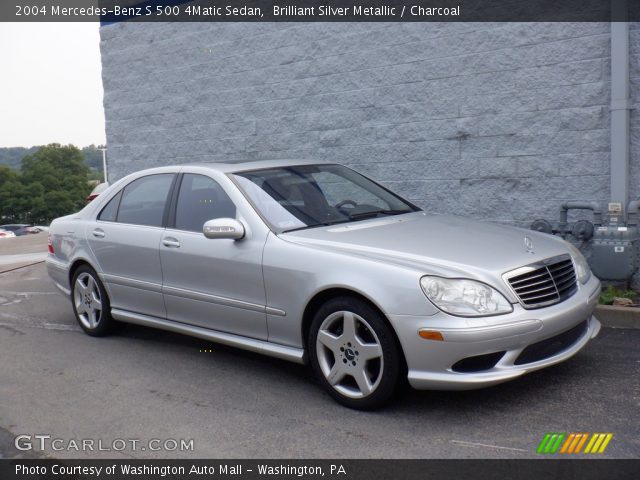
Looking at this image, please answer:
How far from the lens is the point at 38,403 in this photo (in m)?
5.07

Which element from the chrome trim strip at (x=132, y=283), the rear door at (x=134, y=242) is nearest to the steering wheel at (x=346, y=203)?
the rear door at (x=134, y=242)

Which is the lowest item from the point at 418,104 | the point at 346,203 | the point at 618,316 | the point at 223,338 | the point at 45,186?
the point at 45,186

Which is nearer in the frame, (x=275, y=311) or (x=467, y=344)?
(x=467, y=344)

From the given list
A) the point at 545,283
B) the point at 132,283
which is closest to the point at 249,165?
the point at 132,283

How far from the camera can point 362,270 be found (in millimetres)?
4508

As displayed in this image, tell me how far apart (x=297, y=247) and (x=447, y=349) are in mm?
1211

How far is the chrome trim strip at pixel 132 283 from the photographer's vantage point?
593 cm

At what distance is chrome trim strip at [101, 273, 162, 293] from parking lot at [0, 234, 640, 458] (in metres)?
0.54

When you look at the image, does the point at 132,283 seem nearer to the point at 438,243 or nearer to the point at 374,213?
the point at 374,213

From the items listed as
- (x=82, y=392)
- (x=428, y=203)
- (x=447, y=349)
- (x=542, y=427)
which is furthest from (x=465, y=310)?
(x=428, y=203)

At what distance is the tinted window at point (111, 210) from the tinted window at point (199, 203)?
89cm

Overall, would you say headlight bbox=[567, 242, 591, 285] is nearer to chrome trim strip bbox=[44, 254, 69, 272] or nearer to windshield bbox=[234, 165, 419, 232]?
windshield bbox=[234, 165, 419, 232]

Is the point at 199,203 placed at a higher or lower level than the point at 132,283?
higher

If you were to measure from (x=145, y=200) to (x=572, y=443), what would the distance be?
379 centimetres
